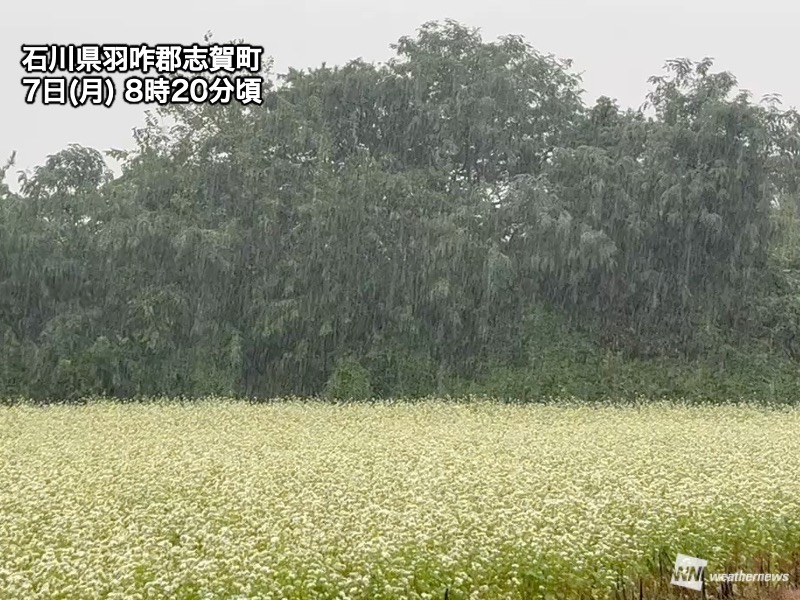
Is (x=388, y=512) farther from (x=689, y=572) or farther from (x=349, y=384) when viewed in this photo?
(x=349, y=384)

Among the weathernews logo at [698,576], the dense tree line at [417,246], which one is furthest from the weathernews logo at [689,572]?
the dense tree line at [417,246]

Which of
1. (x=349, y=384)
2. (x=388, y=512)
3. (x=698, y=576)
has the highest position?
(x=349, y=384)

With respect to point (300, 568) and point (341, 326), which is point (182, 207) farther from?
point (300, 568)

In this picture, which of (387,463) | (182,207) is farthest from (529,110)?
(387,463)

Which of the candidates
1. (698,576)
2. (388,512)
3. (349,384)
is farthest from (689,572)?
(349,384)

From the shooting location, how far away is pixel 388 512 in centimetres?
723

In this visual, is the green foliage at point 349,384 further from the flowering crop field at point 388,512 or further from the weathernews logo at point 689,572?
the weathernews logo at point 689,572

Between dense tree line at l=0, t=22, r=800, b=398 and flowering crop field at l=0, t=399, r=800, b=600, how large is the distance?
621 cm

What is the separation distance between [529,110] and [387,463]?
12.2m

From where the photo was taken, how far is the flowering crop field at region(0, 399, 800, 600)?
586 centimetres

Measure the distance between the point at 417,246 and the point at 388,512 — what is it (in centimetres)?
1265

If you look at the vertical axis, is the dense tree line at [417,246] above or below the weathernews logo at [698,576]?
above

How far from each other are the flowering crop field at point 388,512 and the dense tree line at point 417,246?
6.21 m

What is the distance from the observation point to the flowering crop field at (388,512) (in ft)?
19.2
